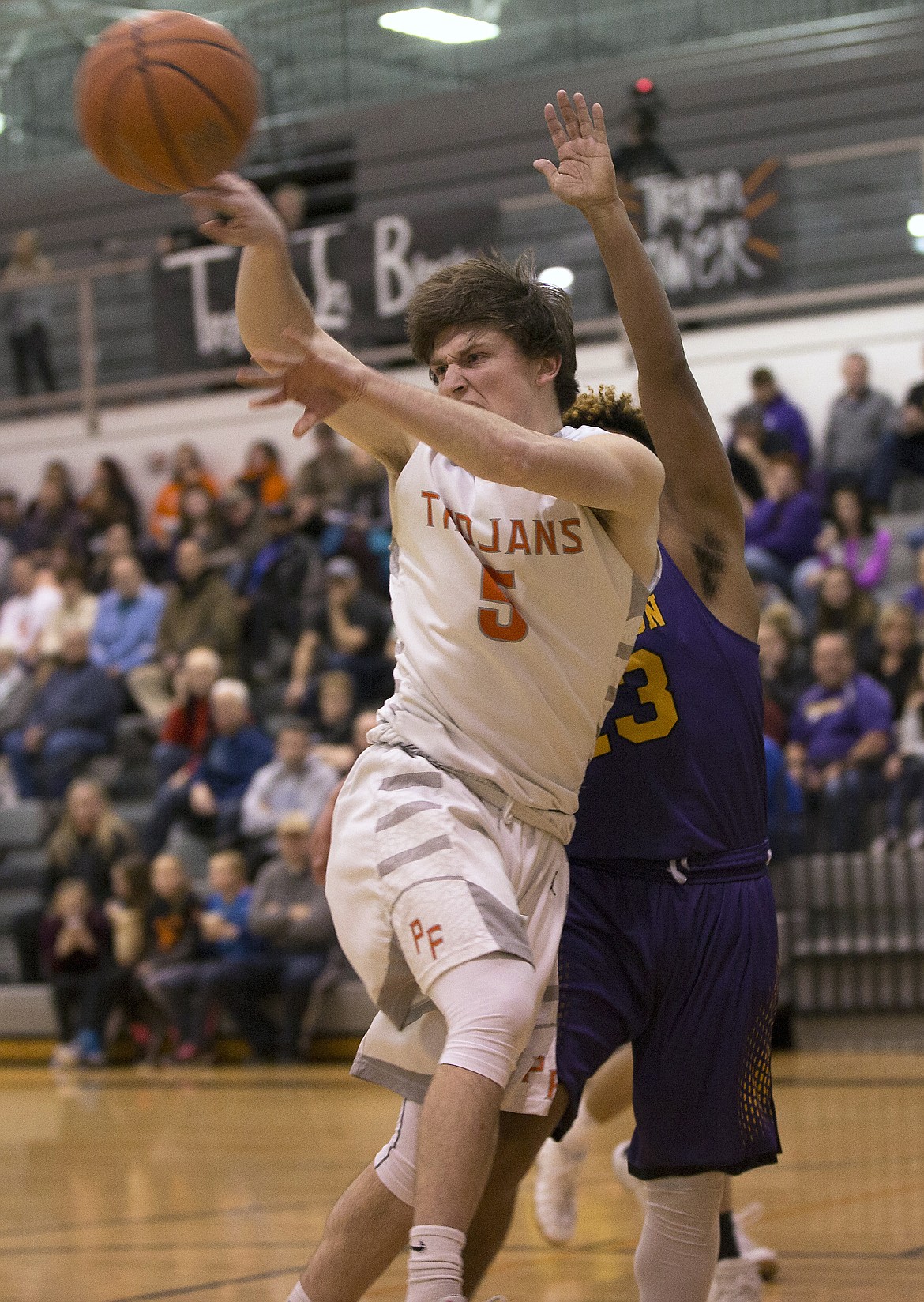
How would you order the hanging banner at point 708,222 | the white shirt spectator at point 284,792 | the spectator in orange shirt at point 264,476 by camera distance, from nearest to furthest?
the white shirt spectator at point 284,792
the hanging banner at point 708,222
the spectator in orange shirt at point 264,476

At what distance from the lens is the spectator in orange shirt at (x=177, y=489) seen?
48.4 ft

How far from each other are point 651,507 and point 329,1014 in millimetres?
7569

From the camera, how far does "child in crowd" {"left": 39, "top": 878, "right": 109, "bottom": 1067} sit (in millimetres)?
10961

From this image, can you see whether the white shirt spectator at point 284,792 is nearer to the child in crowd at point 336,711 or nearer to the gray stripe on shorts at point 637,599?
the child in crowd at point 336,711

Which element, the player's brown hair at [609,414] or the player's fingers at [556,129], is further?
the player's brown hair at [609,414]

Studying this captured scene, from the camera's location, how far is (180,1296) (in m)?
4.08

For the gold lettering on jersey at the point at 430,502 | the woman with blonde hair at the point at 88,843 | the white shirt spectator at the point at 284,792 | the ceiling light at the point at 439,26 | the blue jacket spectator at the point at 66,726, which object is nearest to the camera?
the gold lettering on jersey at the point at 430,502

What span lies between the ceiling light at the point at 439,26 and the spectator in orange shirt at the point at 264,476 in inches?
189

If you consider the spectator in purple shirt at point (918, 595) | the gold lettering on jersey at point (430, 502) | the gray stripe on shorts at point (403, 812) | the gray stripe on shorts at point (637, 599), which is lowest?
the spectator in purple shirt at point (918, 595)

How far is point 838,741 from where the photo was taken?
387 inches

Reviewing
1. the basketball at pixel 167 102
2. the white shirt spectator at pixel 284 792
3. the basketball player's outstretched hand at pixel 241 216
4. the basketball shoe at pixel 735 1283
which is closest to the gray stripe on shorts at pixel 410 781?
the basketball player's outstretched hand at pixel 241 216

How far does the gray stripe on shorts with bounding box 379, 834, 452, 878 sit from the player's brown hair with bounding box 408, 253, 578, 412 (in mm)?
878

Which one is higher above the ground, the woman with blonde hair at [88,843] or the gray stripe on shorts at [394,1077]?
the gray stripe on shorts at [394,1077]

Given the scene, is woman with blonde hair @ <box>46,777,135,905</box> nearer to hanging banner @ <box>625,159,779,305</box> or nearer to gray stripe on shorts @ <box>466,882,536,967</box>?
hanging banner @ <box>625,159,779,305</box>
